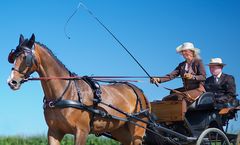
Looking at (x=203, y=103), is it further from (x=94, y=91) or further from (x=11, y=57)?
(x=11, y=57)

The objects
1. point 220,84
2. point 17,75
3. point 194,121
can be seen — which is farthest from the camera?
point 220,84

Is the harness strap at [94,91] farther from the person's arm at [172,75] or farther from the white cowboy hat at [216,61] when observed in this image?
the white cowboy hat at [216,61]

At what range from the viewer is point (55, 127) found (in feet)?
22.8

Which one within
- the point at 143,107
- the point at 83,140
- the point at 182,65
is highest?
the point at 182,65

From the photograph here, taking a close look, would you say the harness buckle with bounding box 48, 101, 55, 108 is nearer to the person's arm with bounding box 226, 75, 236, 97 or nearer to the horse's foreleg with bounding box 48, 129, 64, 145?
the horse's foreleg with bounding box 48, 129, 64, 145

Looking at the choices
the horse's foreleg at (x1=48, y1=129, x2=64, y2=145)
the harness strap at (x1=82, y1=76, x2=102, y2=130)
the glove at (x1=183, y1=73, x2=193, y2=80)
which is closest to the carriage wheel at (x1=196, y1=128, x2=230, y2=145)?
the glove at (x1=183, y1=73, x2=193, y2=80)

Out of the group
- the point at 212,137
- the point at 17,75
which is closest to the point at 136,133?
the point at 212,137

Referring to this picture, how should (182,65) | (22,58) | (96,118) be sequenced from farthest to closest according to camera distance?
(182,65), (96,118), (22,58)

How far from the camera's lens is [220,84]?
910 cm

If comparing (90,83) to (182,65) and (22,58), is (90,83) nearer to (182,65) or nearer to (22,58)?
(22,58)

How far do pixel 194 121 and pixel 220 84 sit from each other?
3.48 ft

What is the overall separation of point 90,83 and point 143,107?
147cm

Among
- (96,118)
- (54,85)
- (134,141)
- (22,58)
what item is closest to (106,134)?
(134,141)

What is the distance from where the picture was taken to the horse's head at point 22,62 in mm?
6680
